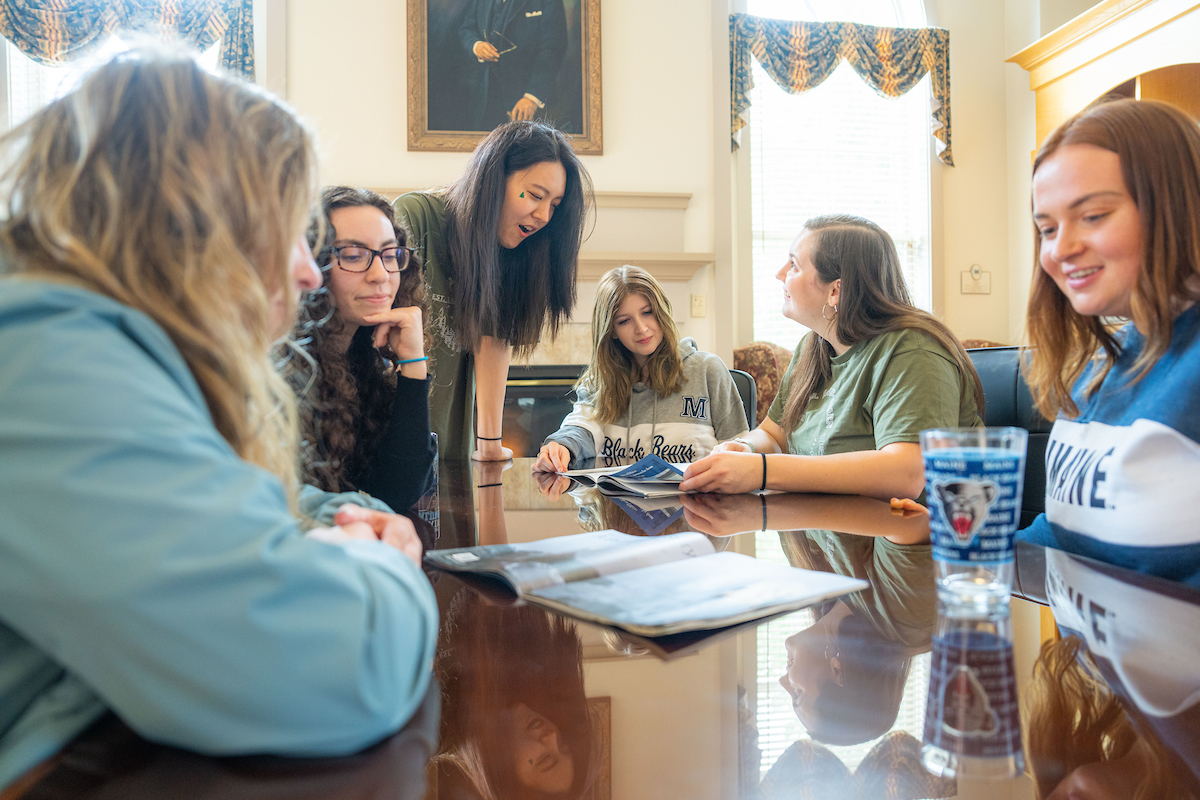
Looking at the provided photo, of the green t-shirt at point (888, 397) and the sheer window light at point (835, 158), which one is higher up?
the sheer window light at point (835, 158)

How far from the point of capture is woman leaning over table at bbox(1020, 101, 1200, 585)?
0.75 meters

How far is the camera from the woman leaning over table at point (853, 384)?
120 cm

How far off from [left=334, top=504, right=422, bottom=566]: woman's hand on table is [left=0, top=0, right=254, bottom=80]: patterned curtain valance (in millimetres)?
3473

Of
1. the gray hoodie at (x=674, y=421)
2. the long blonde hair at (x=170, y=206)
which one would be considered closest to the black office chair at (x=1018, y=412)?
the gray hoodie at (x=674, y=421)

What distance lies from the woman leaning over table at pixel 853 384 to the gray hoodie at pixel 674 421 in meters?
0.33

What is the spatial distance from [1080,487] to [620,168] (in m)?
3.35

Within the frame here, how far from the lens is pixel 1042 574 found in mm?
679

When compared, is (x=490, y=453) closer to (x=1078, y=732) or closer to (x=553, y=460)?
(x=553, y=460)

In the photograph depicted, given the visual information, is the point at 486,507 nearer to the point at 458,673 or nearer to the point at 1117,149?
the point at 458,673

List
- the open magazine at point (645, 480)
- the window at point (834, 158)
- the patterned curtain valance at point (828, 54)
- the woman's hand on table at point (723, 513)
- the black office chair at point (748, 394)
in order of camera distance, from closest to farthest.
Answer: the woman's hand on table at point (723, 513) → the open magazine at point (645, 480) → the black office chair at point (748, 394) → the patterned curtain valance at point (828, 54) → the window at point (834, 158)

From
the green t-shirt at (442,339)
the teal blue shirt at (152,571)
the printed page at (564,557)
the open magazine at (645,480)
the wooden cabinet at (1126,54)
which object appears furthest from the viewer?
the wooden cabinet at (1126,54)

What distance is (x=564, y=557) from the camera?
0.67m

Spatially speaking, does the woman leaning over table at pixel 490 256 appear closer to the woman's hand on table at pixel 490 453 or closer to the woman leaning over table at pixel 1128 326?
the woman's hand on table at pixel 490 453

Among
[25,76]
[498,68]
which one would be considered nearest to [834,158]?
[498,68]
